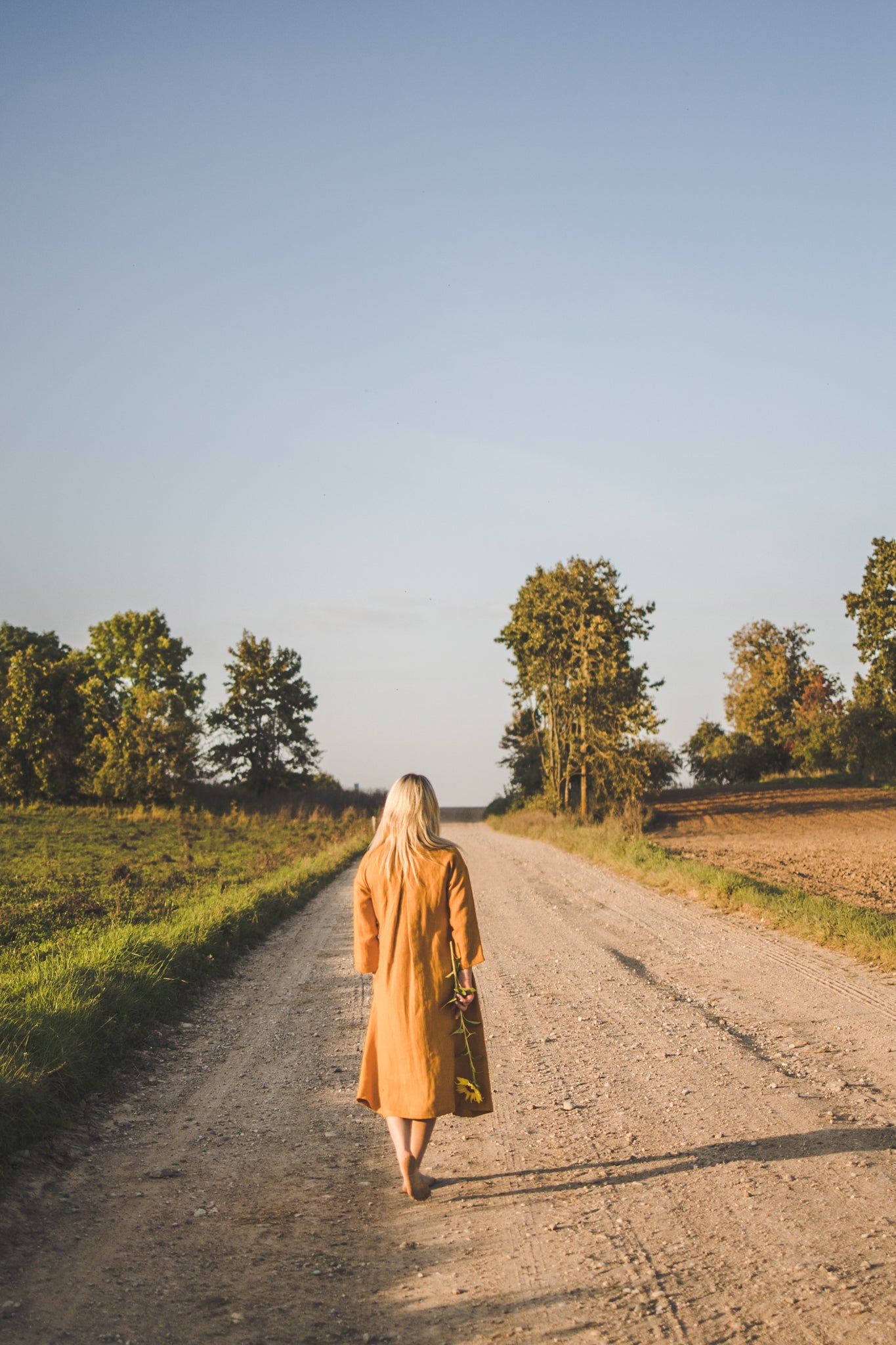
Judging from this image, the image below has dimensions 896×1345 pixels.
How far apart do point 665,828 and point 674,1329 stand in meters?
34.7

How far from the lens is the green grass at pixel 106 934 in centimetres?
588

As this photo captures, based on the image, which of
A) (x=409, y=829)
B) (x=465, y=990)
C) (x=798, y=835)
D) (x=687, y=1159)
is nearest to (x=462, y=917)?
(x=465, y=990)

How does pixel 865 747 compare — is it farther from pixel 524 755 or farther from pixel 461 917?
pixel 461 917

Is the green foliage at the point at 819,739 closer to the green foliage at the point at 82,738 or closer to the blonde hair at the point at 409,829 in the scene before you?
the green foliage at the point at 82,738

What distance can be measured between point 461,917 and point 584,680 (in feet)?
117

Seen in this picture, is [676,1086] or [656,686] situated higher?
[656,686]

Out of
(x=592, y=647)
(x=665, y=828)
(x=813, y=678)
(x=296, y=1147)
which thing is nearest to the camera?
(x=296, y=1147)

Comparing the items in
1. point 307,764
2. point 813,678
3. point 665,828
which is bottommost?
point 665,828

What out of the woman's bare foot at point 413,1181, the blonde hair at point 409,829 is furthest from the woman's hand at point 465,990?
the woman's bare foot at point 413,1181

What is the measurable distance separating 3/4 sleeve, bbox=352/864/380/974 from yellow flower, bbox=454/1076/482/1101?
0.71 meters

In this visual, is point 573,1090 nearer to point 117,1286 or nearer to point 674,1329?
point 674,1329

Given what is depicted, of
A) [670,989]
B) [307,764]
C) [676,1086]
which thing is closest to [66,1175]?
[676,1086]

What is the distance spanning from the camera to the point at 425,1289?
344 cm

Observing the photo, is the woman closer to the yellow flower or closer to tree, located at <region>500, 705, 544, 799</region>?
the yellow flower
